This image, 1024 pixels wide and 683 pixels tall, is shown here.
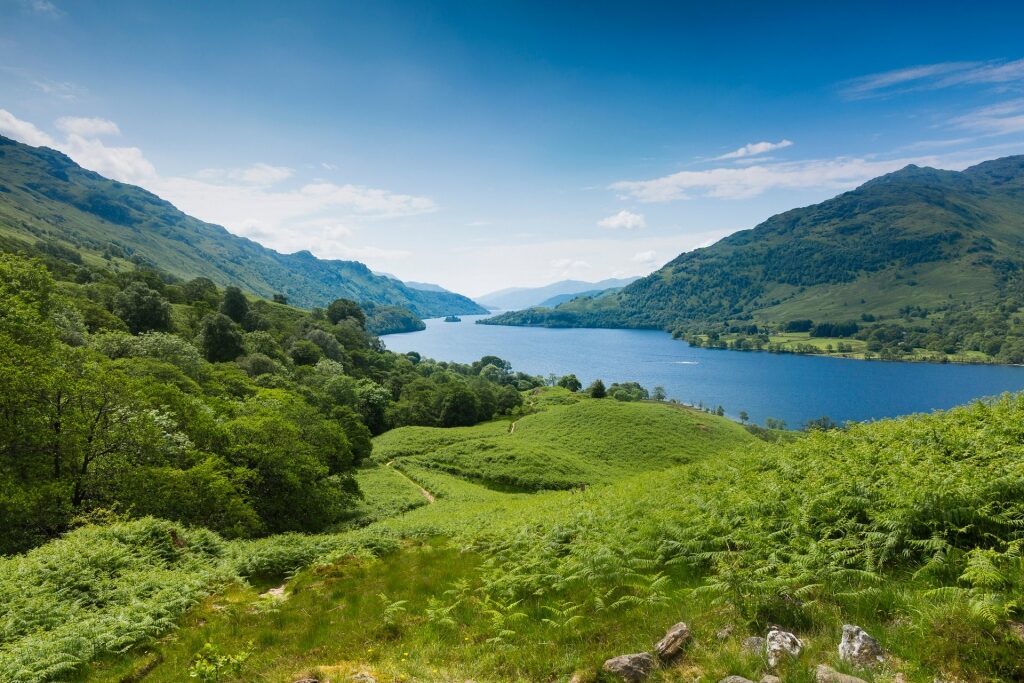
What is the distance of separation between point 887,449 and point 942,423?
120 inches

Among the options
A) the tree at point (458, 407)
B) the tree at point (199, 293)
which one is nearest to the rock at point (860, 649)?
the tree at point (458, 407)

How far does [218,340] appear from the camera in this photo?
92938 mm

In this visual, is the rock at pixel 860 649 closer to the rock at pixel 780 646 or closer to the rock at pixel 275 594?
the rock at pixel 780 646

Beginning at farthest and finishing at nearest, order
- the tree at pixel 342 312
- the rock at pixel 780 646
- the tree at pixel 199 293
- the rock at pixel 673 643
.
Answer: the tree at pixel 342 312 < the tree at pixel 199 293 < the rock at pixel 673 643 < the rock at pixel 780 646

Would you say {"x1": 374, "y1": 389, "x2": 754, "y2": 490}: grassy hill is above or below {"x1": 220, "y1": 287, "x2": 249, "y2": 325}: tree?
below

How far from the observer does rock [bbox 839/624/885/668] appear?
6941 mm

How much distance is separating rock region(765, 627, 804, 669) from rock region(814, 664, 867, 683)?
50 centimetres

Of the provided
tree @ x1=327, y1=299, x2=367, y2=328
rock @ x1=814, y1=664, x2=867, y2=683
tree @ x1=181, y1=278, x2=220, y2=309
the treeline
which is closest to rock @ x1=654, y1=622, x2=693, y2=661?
rock @ x1=814, y1=664, x2=867, y2=683

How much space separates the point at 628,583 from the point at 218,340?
101m

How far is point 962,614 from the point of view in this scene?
273 inches

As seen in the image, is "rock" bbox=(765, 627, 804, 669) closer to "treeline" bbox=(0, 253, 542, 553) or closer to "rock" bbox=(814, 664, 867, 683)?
"rock" bbox=(814, 664, 867, 683)

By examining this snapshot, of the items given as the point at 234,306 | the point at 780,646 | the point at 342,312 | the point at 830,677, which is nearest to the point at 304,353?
the point at 234,306

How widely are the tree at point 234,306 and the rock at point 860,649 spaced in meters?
133

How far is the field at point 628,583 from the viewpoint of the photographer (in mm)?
7898
